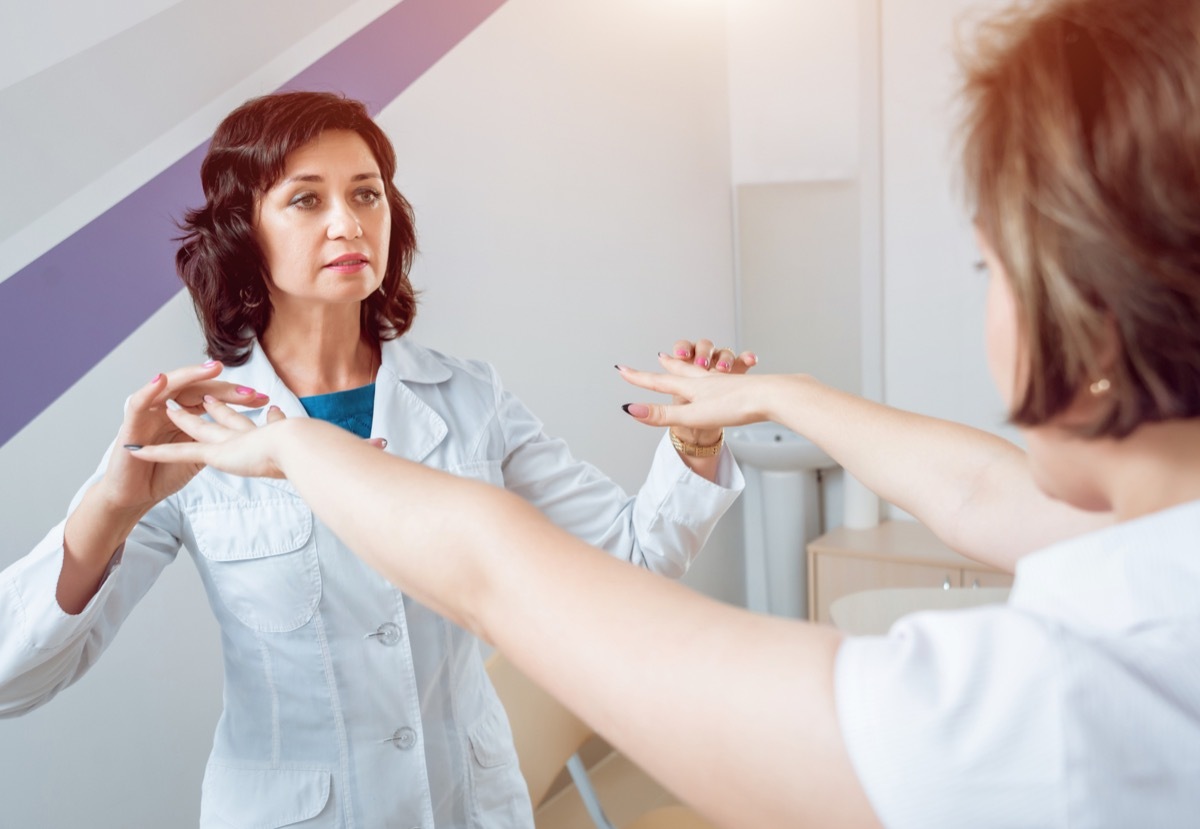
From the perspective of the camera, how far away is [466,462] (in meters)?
1.65

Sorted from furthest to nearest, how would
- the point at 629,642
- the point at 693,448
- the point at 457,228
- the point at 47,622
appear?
1. the point at 457,228
2. the point at 693,448
3. the point at 47,622
4. the point at 629,642

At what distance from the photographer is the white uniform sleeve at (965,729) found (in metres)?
0.56

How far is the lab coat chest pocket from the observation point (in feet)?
4.78

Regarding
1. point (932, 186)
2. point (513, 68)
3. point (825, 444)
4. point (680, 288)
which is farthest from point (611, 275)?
point (825, 444)

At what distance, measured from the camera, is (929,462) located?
111cm

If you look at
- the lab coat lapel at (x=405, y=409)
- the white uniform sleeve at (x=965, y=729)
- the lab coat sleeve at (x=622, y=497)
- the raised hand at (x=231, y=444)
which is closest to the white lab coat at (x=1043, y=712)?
the white uniform sleeve at (x=965, y=729)

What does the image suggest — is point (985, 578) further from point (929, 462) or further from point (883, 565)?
point (929, 462)

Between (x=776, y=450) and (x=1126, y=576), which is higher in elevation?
(x=1126, y=576)

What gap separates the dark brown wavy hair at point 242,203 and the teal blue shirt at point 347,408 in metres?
0.13

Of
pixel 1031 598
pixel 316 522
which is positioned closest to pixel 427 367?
pixel 316 522

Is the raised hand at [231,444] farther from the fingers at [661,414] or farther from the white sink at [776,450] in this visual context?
the white sink at [776,450]

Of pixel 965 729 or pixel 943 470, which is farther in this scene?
pixel 943 470

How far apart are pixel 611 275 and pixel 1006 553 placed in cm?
232

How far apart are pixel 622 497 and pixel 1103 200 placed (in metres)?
1.21
